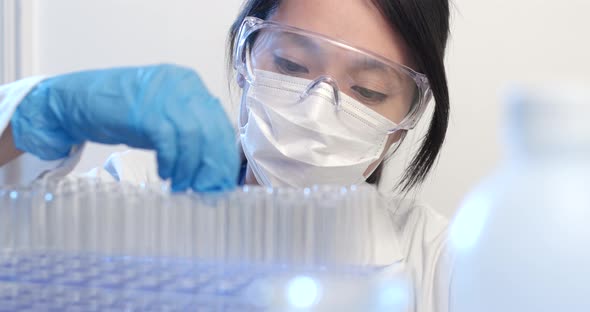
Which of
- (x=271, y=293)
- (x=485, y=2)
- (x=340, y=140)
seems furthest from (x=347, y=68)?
(x=485, y=2)

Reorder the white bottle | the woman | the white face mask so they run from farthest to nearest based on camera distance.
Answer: the white face mask < the woman < the white bottle

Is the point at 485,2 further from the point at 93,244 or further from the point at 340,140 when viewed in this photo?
the point at 93,244

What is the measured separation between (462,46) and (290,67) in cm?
79

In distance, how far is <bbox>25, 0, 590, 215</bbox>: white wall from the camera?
173cm

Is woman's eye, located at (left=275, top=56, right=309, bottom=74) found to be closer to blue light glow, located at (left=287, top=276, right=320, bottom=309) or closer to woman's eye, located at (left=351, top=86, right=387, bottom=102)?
woman's eye, located at (left=351, top=86, right=387, bottom=102)

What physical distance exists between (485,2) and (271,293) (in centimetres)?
143

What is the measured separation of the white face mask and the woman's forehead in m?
0.12

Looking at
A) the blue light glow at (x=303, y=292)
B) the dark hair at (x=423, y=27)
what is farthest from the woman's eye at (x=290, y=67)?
the blue light glow at (x=303, y=292)

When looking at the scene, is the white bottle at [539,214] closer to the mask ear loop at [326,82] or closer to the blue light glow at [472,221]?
the blue light glow at [472,221]

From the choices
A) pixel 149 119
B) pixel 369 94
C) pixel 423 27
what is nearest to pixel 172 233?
pixel 149 119

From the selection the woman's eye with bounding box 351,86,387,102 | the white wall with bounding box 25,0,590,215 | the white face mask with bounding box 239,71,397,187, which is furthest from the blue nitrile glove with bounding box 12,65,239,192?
the white wall with bounding box 25,0,590,215

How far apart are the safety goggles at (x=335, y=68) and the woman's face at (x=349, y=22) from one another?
0.04 meters

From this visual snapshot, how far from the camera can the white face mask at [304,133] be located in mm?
1071

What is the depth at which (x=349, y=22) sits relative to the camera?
1.15 meters
